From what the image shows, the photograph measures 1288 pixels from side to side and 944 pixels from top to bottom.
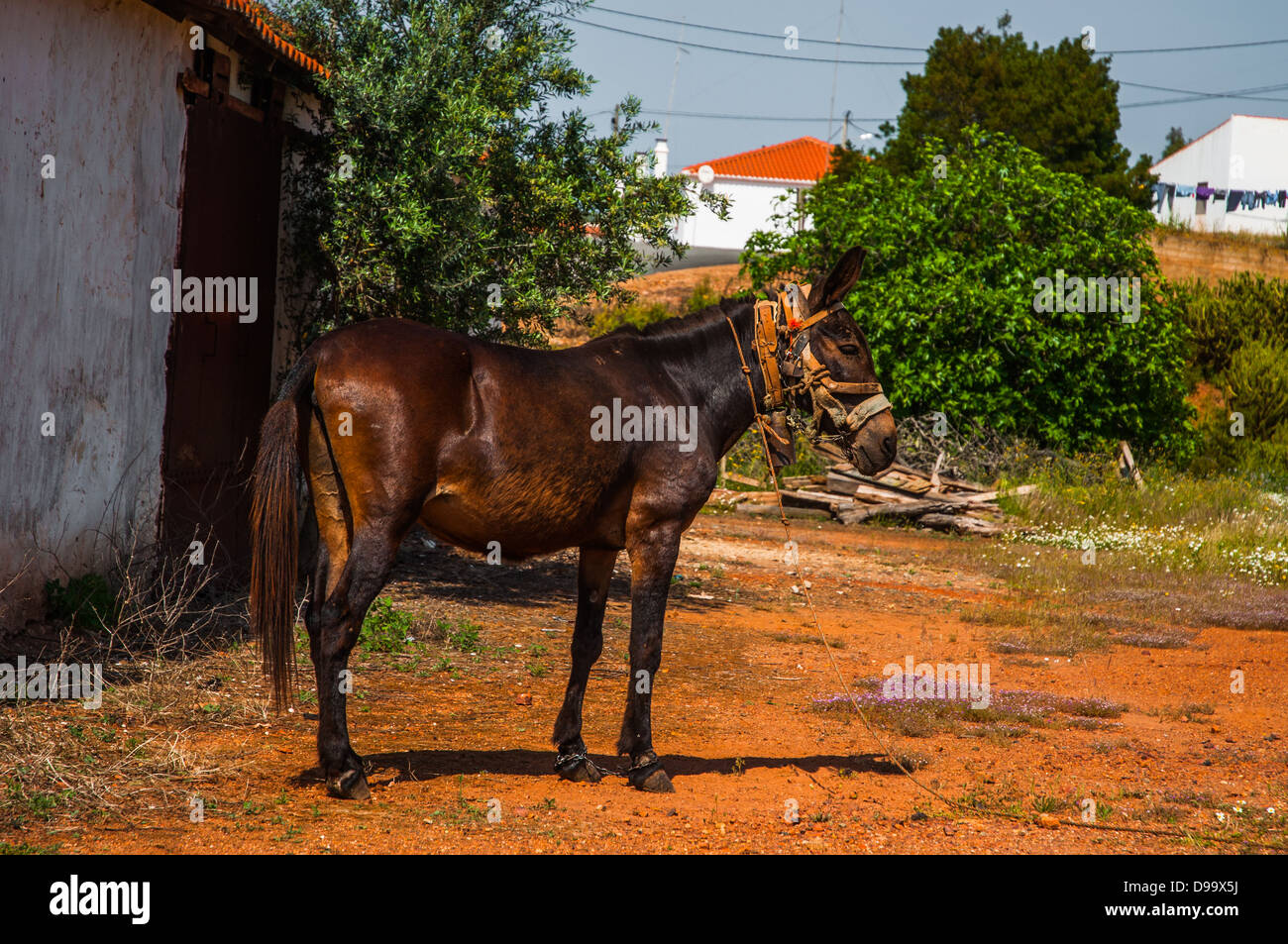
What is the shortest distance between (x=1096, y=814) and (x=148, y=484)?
7065 mm

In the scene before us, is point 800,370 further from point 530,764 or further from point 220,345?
point 220,345

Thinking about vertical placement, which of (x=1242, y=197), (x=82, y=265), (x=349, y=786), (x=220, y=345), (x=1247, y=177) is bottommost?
(x=349, y=786)

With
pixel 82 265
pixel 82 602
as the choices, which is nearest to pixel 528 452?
pixel 82 602

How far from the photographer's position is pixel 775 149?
63625 mm

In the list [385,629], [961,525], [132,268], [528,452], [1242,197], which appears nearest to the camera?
[528,452]

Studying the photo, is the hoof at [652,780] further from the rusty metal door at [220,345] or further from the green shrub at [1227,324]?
the green shrub at [1227,324]

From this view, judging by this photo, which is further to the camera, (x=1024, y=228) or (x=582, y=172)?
(x=1024, y=228)

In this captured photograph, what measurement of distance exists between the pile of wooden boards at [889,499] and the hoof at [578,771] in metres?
13.7

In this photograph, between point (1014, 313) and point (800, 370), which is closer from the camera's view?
point (800, 370)

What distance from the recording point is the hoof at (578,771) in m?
6.02

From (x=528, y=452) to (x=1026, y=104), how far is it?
132 feet

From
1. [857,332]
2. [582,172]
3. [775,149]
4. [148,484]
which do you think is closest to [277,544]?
[857,332]

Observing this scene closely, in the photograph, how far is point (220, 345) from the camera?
32.2 ft

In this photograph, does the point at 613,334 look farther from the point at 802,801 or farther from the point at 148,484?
the point at 148,484
